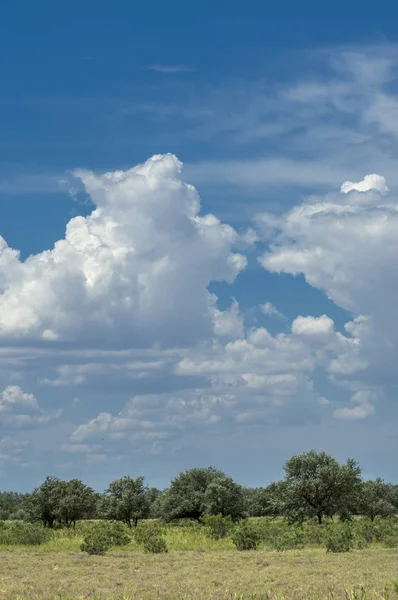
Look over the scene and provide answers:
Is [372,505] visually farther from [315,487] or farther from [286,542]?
[286,542]

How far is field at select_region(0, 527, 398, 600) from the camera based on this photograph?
26.2m

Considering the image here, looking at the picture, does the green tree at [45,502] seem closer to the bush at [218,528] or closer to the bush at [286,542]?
the bush at [218,528]

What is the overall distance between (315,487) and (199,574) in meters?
38.5

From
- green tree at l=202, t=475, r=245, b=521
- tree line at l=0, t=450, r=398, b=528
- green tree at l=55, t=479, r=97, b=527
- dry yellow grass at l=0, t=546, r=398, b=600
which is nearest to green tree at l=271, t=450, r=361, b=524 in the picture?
tree line at l=0, t=450, r=398, b=528

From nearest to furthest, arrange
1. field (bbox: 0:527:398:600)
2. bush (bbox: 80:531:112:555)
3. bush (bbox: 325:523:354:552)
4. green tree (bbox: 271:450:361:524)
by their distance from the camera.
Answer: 1. field (bbox: 0:527:398:600)
2. bush (bbox: 325:523:354:552)
3. bush (bbox: 80:531:112:555)
4. green tree (bbox: 271:450:361:524)

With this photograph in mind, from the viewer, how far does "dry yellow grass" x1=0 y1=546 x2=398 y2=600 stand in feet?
86.6

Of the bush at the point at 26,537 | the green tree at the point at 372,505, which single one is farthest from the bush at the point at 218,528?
the green tree at the point at 372,505

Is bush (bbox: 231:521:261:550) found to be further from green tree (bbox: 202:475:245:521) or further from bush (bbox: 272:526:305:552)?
green tree (bbox: 202:475:245:521)

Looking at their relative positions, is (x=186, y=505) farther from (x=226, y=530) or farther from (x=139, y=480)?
(x=226, y=530)

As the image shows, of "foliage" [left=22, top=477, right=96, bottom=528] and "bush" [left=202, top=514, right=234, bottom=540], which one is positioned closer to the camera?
"bush" [left=202, top=514, right=234, bottom=540]

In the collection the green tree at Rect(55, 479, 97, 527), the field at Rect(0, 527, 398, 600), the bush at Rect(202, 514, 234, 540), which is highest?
the green tree at Rect(55, 479, 97, 527)

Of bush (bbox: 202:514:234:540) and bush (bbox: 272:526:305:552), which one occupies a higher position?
bush (bbox: 202:514:234:540)

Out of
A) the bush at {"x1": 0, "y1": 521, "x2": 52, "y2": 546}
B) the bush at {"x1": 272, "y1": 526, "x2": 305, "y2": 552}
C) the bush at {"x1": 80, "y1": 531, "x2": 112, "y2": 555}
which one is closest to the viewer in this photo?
the bush at {"x1": 80, "y1": 531, "x2": 112, "y2": 555}

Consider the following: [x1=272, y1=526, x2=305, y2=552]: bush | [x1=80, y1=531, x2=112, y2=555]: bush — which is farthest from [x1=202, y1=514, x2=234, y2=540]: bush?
[x1=80, y1=531, x2=112, y2=555]: bush
